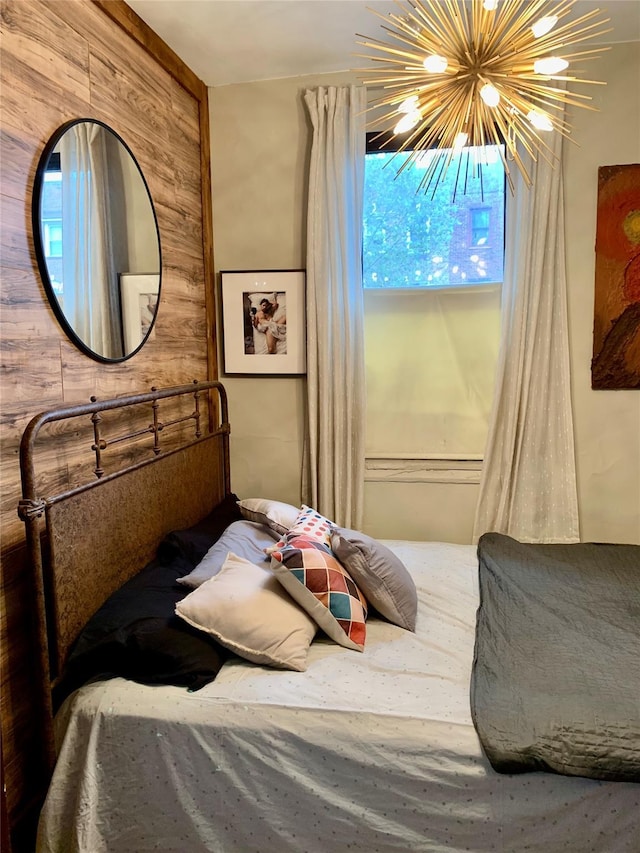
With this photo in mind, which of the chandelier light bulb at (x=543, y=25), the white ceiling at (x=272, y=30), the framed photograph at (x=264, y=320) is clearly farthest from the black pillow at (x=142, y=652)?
the white ceiling at (x=272, y=30)

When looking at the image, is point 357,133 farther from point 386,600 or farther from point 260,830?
point 260,830

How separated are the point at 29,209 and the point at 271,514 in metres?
1.37

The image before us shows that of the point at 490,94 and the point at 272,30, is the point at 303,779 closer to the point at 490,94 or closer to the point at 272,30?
the point at 490,94

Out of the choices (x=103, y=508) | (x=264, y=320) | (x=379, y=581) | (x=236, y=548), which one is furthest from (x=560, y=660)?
(x=264, y=320)

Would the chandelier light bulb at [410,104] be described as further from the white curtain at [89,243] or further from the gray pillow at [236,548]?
the gray pillow at [236,548]

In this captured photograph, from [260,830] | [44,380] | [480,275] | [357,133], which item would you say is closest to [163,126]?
[357,133]

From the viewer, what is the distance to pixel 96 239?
2.02m

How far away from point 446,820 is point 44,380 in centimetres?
158

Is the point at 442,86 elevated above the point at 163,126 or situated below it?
below

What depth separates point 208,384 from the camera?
9.48 ft

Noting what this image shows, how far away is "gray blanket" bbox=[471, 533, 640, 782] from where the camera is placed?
1.42m

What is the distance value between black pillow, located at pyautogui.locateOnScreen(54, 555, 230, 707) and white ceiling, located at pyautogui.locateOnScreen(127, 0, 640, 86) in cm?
215

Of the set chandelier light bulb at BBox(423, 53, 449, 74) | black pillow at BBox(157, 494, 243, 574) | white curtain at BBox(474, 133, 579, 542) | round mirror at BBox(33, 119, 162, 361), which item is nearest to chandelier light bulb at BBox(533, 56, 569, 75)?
chandelier light bulb at BBox(423, 53, 449, 74)

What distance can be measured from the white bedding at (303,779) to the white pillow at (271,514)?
0.77m
